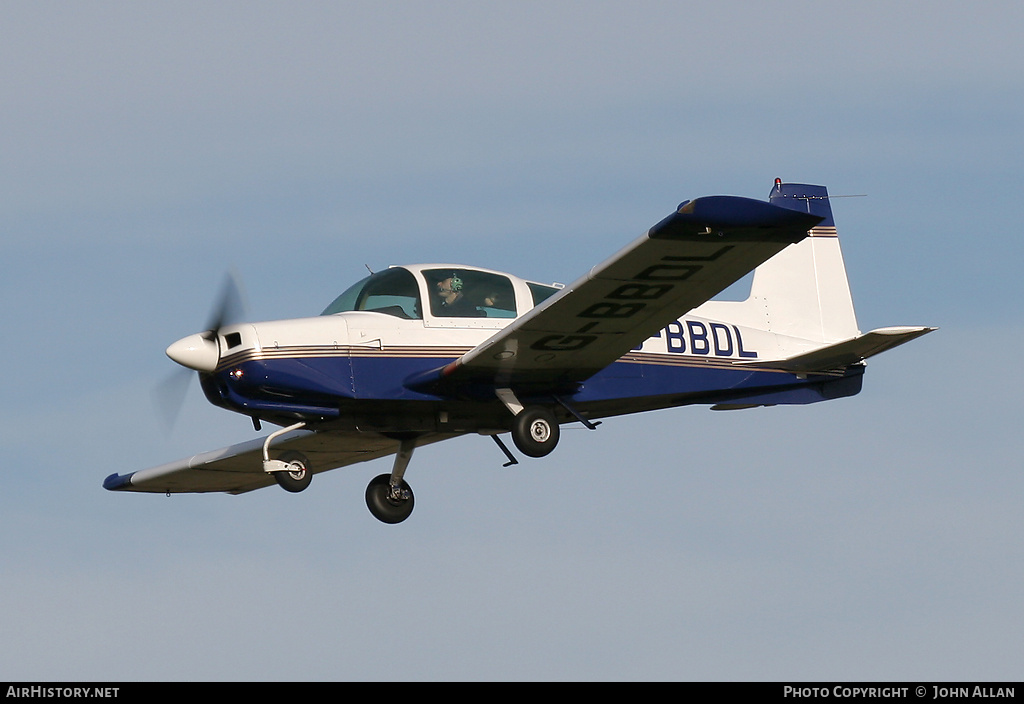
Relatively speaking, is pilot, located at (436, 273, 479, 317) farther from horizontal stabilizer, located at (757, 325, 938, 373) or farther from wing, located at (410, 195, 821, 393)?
horizontal stabilizer, located at (757, 325, 938, 373)

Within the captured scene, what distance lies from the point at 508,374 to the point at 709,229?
10.7 feet

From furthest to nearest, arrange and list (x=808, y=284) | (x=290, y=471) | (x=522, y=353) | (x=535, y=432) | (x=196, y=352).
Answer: (x=808, y=284) < (x=535, y=432) < (x=522, y=353) < (x=290, y=471) < (x=196, y=352)

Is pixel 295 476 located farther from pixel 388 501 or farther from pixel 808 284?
pixel 808 284

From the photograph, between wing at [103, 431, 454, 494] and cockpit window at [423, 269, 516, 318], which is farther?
wing at [103, 431, 454, 494]

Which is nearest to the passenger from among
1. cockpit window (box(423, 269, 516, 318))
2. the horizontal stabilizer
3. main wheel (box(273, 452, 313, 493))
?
cockpit window (box(423, 269, 516, 318))

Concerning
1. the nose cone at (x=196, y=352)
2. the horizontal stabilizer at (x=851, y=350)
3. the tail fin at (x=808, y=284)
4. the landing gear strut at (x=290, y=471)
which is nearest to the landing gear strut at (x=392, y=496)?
the landing gear strut at (x=290, y=471)

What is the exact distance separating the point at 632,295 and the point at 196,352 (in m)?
4.06

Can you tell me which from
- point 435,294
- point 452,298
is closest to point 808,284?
point 452,298

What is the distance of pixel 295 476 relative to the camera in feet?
49.9

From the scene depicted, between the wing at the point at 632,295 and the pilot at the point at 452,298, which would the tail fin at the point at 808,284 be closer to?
the wing at the point at 632,295

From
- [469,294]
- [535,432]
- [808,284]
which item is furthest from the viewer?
[808,284]

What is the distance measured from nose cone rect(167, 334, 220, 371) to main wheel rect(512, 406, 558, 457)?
9.63ft

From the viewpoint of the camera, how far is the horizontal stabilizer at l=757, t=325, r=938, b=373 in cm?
1606
